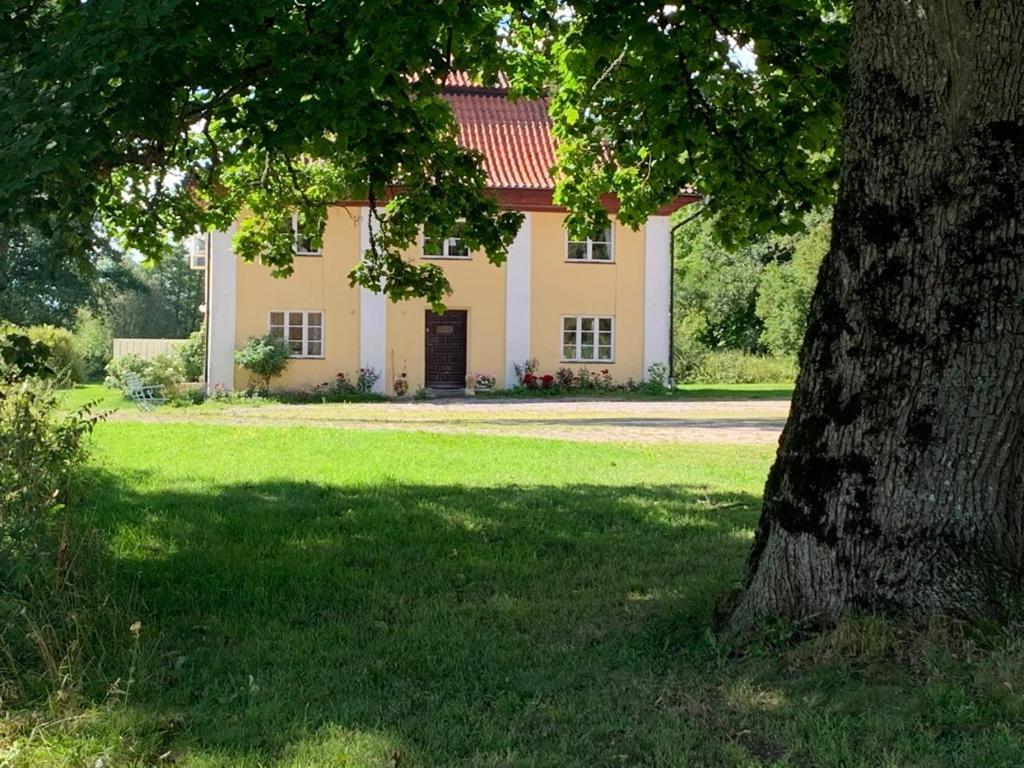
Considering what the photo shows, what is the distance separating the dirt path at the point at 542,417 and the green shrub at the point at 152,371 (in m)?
2.25

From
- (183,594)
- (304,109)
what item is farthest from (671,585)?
(304,109)

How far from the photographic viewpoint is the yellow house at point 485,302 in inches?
997

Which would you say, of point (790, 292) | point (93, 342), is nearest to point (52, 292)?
point (93, 342)

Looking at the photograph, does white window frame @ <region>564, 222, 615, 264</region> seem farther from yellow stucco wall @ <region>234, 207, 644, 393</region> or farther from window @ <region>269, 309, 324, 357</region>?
window @ <region>269, 309, 324, 357</region>

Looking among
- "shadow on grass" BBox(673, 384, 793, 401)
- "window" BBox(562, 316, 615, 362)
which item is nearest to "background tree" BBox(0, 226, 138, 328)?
"window" BBox(562, 316, 615, 362)

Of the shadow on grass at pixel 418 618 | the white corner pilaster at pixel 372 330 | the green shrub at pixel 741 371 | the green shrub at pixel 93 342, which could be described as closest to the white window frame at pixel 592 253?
the white corner pilaster at pixel 372 330

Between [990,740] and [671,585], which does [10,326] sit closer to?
[671,585]

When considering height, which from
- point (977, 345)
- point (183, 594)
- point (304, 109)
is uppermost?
point (304, 109)

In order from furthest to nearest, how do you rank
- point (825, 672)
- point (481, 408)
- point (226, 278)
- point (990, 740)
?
point (226, 278), point (481, 408), point (825, 672), point (990, 740)

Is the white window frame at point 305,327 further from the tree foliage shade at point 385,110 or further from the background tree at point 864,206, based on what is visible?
the background tree at point 864,206

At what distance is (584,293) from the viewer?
2708cm

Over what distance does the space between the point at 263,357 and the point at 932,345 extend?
2178 centimetres

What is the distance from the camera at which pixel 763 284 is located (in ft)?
135

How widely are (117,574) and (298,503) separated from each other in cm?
295
